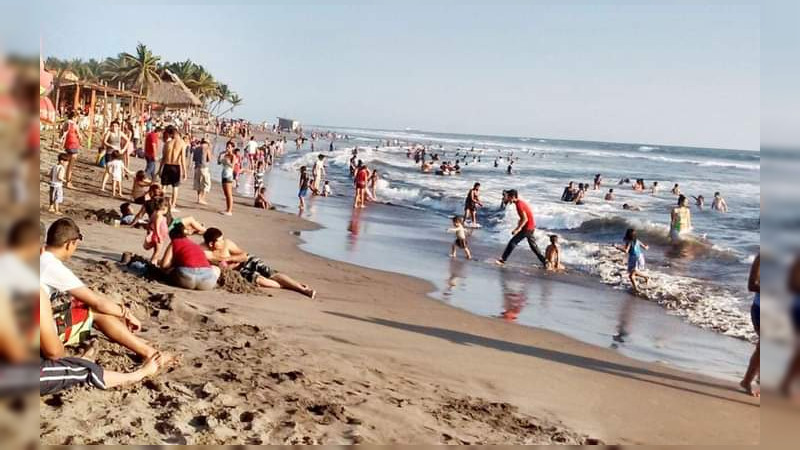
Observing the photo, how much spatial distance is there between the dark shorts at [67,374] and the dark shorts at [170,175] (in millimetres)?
8183

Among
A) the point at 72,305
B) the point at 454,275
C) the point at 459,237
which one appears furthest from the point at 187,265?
the point at 459,237

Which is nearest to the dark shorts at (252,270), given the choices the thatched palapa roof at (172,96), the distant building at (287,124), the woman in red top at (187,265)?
the woman in red top at (187,265)

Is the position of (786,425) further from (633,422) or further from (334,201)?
(334,201)

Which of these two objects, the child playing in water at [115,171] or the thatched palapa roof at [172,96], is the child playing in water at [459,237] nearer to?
the child playing in water at [115,171]

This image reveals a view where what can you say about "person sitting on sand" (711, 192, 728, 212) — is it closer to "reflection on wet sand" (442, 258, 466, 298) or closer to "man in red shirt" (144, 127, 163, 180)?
"reflection on wet sand" (442, 258, 466, 298)

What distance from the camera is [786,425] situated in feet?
4.12

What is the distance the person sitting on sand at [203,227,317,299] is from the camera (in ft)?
22.7

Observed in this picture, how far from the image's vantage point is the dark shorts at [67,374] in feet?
10.4

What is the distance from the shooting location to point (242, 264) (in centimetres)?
724

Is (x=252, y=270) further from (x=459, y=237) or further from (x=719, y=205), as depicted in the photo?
(x=719, y=205)

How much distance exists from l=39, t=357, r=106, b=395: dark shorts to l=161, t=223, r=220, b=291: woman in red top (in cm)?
277

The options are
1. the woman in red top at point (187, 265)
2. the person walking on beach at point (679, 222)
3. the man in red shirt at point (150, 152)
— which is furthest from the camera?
the person walking on beach at point (679, 222)

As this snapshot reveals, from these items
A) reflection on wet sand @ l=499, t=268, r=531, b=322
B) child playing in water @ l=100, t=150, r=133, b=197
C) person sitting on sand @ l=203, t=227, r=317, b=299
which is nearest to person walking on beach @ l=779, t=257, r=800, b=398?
person sitting on sand @ l=203, t=227, r=317, b=299

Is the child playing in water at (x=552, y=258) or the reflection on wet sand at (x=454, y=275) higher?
the child playing in water at (x=552, y=258)
